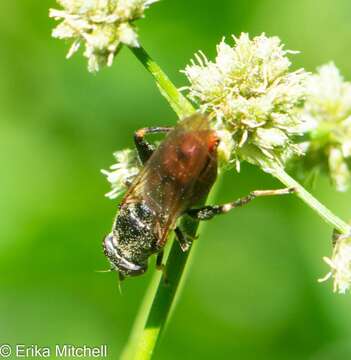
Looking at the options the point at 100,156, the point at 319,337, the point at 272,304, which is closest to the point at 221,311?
the point at 272,304

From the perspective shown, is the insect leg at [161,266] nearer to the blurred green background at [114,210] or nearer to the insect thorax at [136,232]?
the insect thorax at [136,232]

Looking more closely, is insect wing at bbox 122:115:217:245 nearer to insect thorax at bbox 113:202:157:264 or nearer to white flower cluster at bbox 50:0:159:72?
insect thorax at bbox 113:202:157:264

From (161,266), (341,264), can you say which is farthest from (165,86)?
(341,264)

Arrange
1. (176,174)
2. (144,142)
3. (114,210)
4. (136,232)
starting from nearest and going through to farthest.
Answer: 1. (176,174)
2. (144,142)
3. (136,232)
4. (114,210)

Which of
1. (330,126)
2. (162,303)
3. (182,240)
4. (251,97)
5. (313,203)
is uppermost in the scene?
(251,97)

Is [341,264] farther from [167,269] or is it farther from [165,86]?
[165,86]

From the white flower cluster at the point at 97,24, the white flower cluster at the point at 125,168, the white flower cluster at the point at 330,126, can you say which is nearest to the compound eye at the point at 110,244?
the white flower cluster at the point at 125,168

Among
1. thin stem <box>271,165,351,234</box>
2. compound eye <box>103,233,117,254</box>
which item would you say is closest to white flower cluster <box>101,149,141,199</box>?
compound eye <box>103,233,117,254</box>
